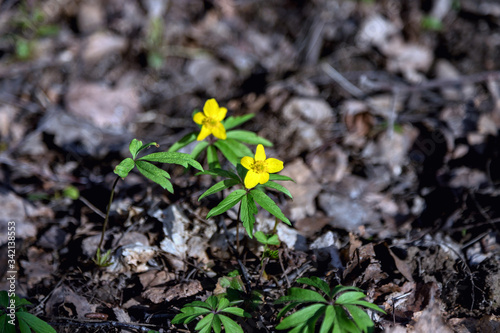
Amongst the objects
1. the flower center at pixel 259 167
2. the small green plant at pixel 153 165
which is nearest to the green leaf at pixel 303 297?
the flower center at pixel 259 167

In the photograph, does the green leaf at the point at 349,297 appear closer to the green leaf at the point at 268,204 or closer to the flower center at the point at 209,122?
the green leaf at the point at 268,204

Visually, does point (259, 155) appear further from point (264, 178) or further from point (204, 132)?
point (204, 132)

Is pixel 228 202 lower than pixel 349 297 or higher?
higher

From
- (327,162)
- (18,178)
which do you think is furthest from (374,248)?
(18,178)

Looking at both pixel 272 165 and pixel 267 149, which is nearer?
pixel 272 165

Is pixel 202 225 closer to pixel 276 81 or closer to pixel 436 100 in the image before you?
pixel 276 81

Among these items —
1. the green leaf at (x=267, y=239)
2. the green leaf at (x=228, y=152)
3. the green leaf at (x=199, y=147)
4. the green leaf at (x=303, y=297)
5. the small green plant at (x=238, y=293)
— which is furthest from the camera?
the green leaf at (x=199, y=147)

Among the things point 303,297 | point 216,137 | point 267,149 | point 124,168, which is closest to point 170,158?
point 124,168
